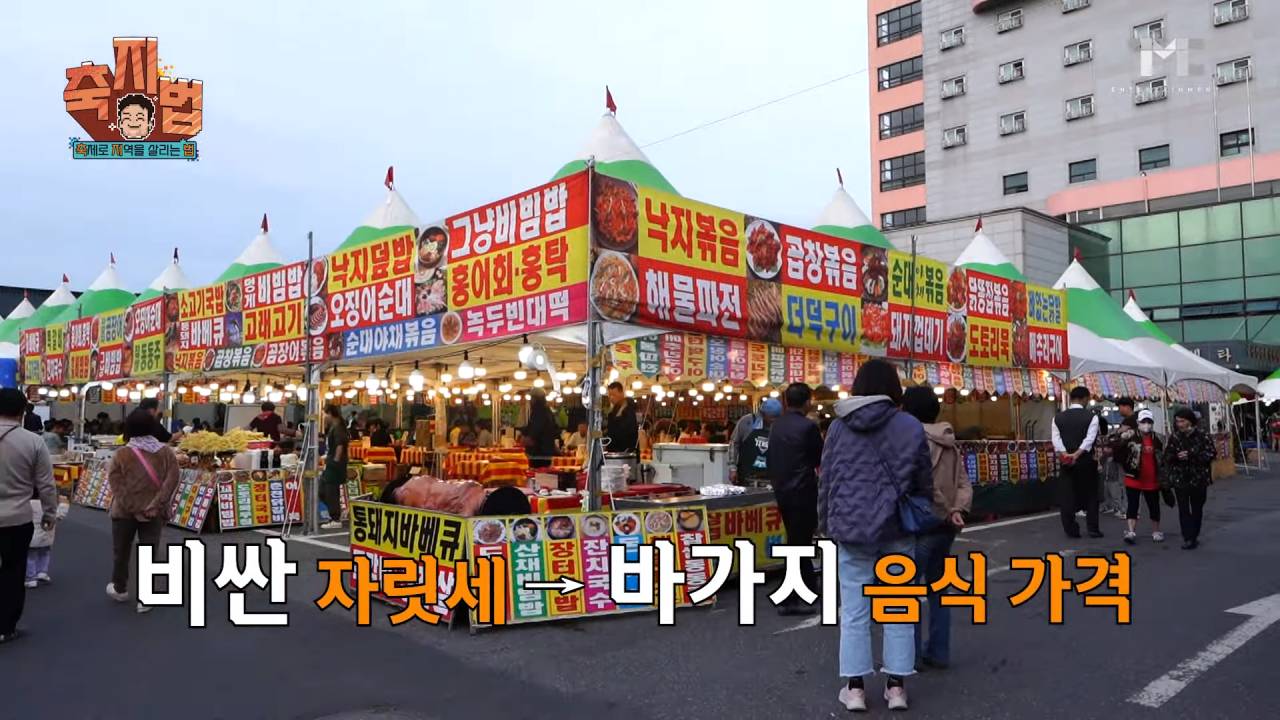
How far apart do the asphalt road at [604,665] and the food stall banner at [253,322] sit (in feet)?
17.2

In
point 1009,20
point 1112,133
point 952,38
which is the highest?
point 1009,20

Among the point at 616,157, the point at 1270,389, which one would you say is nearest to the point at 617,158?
the point at 616,157

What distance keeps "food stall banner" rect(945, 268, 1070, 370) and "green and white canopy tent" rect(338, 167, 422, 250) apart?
878cm

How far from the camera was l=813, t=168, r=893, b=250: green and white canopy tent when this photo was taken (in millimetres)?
15289

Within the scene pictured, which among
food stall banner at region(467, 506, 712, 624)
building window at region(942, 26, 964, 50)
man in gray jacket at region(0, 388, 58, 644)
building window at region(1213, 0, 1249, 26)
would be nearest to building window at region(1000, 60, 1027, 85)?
building window at region(942, 26, 964, 50)

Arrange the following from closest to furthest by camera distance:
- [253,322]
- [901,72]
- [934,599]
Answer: [934,599] → [253,322] → [901,72]

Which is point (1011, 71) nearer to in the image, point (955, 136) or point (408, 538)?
point (955, 136)

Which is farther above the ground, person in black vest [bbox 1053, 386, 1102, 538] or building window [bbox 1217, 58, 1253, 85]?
building window [bbox 1217, 58, 1253, 85]

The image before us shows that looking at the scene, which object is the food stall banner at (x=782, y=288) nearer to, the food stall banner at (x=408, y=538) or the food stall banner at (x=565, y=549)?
the food stall banner at (x=565, y=549)

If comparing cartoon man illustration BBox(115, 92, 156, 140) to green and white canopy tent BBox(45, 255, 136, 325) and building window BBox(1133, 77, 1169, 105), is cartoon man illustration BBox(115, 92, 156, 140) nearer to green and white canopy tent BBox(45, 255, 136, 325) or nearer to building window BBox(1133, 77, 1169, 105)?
green and white canopy tent BBox(45, 255, 136, 325)

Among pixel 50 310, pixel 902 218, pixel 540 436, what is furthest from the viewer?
pixel 902 218

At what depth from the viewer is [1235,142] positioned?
34.5 meters

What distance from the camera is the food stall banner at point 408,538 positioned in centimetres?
706

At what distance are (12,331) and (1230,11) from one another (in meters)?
45.9
